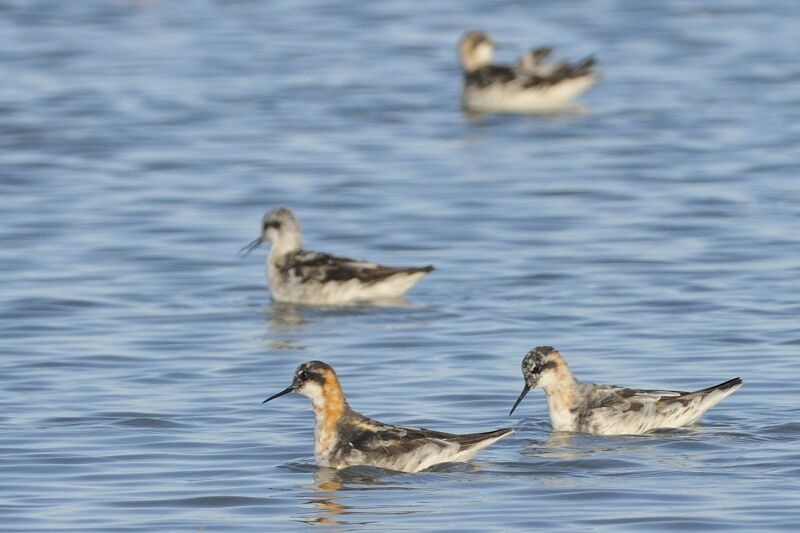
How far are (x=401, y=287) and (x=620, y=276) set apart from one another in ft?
8.10

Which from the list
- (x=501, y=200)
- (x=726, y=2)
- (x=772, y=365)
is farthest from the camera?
(x=726, y=2)

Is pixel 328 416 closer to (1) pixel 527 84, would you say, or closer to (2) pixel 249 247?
(2) pixel 249 247

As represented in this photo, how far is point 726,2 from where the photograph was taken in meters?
46.7

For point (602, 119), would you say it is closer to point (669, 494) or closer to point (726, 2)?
point (726, 2)

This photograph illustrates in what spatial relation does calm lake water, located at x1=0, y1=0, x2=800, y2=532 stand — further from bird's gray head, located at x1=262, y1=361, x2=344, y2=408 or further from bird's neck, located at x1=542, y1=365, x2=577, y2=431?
bird's gray head, located at x1=262, y1=361, x2=344, y2=408

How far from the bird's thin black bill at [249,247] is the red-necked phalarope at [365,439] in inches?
310

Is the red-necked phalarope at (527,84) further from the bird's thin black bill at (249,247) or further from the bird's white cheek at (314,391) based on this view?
the bird's white cheek at (314,391)

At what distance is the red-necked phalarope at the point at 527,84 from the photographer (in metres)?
35.2

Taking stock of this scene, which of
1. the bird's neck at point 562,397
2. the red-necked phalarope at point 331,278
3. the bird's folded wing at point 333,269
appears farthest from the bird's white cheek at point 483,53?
the bird's neck at point 562,397

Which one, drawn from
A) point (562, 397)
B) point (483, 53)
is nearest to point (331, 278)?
point (562, 397)

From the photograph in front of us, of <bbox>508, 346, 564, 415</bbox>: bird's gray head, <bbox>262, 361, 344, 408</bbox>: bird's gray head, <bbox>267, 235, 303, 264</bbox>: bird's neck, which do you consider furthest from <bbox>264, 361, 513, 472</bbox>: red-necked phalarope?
<bbox>267, 235, 303, 264</bbox>: bird's neck

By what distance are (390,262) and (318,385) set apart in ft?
29.1

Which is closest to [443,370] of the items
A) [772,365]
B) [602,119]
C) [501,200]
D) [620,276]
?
[772,365]

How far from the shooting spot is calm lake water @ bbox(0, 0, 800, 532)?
44.9ft
